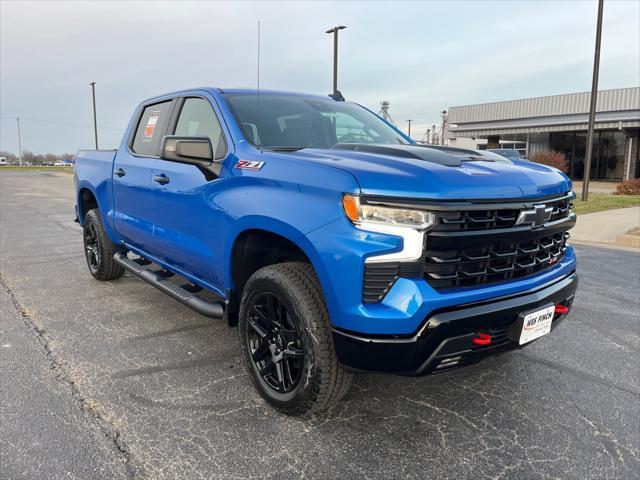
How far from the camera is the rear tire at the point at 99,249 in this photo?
211 inches

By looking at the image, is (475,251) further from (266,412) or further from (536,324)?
(266,412)

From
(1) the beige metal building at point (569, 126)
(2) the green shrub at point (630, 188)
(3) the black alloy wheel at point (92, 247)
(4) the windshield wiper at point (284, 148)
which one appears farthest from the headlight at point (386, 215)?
(1) the beige metal building at point (569, 126)

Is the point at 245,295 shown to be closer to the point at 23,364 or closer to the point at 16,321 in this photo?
the point at 23,364

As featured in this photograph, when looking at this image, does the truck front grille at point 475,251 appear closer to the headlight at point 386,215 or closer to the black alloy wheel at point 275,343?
the headlight at point 386,215

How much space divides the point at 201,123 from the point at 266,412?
6.93ft

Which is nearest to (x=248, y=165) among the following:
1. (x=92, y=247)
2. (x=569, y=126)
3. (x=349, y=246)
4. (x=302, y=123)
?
(x=302, y=123)

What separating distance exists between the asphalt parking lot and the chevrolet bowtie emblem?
1114 mm

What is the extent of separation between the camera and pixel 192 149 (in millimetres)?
3107

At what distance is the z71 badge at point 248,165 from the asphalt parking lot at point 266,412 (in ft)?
4.42

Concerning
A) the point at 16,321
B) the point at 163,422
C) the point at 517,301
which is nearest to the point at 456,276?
the point at 517,301

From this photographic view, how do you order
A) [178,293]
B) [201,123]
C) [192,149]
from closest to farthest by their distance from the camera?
[192,149] < [178,293] < [201,123]

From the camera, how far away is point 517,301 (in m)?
2.57

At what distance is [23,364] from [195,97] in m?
2.23

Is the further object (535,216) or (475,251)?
(535,216)
